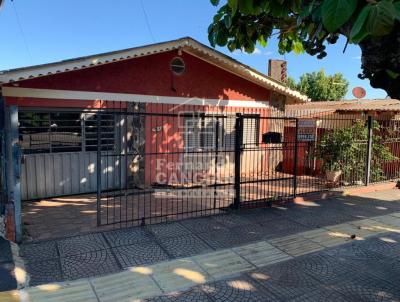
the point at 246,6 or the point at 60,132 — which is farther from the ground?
the point at 246,6

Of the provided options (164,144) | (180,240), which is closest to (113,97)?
(164,144)

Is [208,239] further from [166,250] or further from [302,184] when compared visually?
[302,184]

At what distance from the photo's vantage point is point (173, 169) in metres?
10.3

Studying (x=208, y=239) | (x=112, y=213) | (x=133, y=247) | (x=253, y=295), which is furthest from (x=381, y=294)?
(x=112, y=213)

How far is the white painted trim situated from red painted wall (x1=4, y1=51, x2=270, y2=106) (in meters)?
0.11

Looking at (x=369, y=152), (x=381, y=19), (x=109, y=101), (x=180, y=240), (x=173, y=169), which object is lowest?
(x=180, y=240)

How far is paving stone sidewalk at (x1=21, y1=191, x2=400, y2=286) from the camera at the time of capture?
4590 mm

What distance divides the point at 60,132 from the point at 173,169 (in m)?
3.52

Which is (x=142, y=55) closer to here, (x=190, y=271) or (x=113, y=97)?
(x=113, y=97)

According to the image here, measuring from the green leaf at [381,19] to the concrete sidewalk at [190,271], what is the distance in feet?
11.6

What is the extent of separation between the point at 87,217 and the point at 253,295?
4.22 meters

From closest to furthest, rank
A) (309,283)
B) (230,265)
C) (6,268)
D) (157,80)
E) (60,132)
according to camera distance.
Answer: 1. (309,283)
2. (6,268)
3. (230,265)
4. (60,132)
5. (157,80)

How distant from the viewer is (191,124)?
35.3 ft

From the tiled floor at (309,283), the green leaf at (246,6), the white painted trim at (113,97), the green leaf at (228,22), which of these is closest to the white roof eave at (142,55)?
the white painted trim at (113,97)
